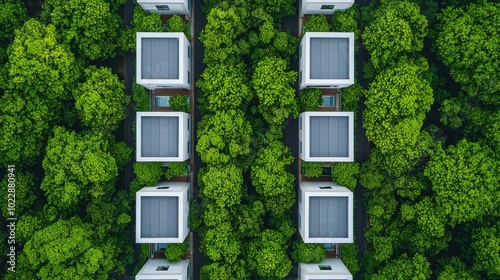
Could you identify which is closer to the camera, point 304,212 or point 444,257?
point 304,212

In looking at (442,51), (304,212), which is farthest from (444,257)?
(442,51)

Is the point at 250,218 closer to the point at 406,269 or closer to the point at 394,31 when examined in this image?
the point at 406,269

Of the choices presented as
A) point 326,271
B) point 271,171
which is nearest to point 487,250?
point 326,271

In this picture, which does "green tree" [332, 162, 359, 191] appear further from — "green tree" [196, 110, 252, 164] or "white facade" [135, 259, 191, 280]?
"white facade" [135, 259, 191, 280]

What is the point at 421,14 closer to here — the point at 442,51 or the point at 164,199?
the point at 442,51

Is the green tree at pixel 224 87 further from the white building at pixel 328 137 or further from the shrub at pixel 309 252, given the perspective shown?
the shrub at pixel 309 252

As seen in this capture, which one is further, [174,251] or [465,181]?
[174,251]

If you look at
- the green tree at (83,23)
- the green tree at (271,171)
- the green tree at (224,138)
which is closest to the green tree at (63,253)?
the green tree at (224,138)
